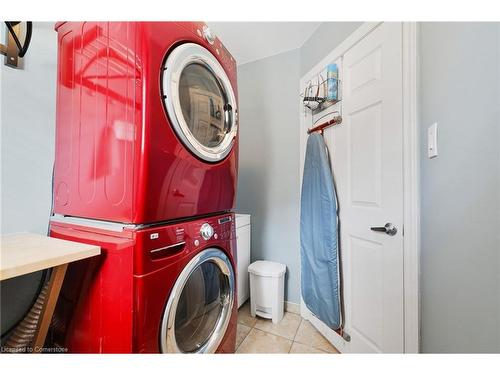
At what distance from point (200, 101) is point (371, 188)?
3.48ft

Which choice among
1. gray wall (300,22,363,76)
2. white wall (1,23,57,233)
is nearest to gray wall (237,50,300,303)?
gray wall (300,22,363,76)

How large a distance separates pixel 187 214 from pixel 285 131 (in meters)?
1.37

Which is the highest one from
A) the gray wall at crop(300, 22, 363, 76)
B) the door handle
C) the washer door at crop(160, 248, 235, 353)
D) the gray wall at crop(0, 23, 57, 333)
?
the gray wall at crop(300, 22, 363, 76)

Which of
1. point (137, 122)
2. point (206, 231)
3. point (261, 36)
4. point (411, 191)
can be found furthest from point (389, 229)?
point (261, 36)

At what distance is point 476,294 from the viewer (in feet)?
2.11

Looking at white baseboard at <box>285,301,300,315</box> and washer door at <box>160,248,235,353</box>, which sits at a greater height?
washer door at <box>160,248,235,353</box>

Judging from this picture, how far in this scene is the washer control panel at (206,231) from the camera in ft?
2.83

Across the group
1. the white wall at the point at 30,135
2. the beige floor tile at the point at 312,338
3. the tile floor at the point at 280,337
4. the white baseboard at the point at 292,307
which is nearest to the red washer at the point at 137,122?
the white wall at the point at 30,135

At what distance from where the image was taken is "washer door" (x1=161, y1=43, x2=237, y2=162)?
73 cm

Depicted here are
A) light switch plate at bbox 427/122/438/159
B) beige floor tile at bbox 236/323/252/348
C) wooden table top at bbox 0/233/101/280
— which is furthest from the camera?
beige floor tile at bbox 236/323/252/348

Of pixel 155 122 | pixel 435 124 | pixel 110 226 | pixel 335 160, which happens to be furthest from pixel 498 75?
pixel 110 226

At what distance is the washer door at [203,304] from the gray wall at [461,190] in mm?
923

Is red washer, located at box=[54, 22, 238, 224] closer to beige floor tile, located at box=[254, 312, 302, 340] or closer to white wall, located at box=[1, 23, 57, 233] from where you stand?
white wall, located at box=[1, 23, 57, 233]

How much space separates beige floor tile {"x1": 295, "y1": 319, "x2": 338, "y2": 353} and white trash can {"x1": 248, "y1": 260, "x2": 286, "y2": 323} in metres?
0.20
